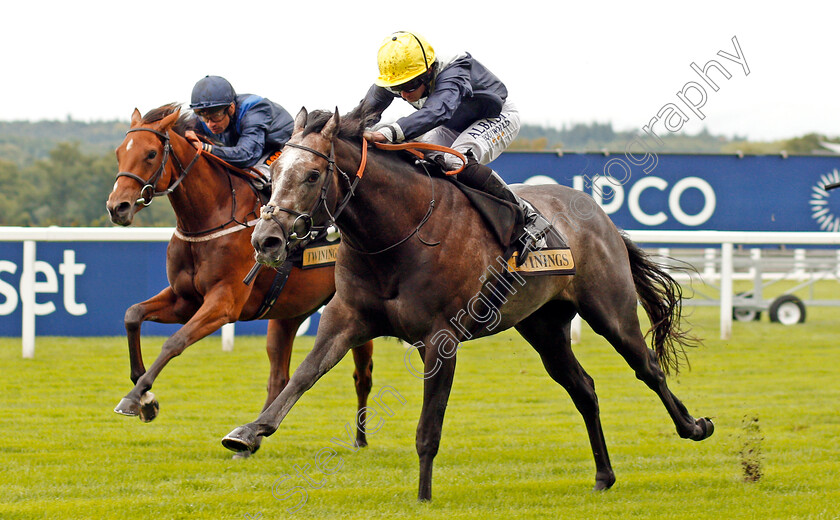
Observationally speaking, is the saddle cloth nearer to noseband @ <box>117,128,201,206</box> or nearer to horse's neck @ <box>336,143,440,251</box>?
horse's neck @ <box>336,143,440,251</box>

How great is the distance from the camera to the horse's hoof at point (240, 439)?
3254mm

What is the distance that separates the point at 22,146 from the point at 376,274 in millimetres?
30133

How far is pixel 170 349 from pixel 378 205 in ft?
4.86

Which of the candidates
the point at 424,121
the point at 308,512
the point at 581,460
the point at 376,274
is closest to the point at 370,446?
the point at 581,460

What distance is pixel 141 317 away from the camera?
4797mm

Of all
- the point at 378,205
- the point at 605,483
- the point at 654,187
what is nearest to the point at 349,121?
the point at 378,205

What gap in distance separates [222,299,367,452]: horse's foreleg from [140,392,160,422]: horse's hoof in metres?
0.85

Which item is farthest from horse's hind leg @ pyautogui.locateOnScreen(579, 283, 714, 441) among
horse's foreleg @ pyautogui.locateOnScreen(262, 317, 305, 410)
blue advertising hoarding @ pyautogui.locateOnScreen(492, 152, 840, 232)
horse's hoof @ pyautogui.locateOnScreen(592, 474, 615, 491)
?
blue advertising hoarding @ pyautogui.locateOnScreen(492, 152, 840, 232)

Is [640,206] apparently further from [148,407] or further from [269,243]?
[269,243]

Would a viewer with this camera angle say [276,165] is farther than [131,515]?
No

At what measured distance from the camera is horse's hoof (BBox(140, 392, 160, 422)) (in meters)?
4.31

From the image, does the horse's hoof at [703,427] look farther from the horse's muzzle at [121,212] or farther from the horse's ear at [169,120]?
the horse's ear at [169,120]

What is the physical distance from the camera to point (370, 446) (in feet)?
17.9

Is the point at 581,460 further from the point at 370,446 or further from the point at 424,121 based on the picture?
the point at 424,121
